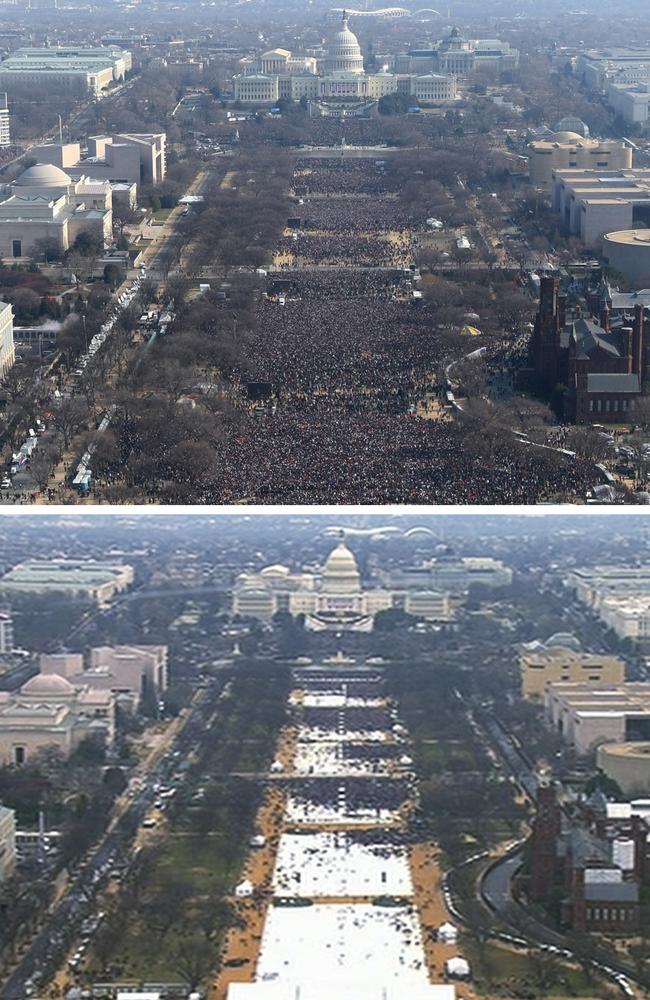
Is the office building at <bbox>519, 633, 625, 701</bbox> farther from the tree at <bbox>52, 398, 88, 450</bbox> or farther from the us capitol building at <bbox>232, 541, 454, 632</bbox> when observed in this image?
the tree at <bbox>52, 398, 88, 450</bbox>

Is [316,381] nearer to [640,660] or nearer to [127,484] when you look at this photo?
[127,484]

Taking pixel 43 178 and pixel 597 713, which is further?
pixel 43 178

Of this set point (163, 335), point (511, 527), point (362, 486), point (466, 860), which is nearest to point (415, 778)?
point (466, 860)

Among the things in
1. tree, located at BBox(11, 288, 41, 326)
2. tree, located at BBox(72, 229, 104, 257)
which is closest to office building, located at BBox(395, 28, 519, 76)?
tree, located at BBox(72, 229, 104, 257)

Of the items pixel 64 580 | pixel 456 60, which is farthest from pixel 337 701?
pixel 456 60

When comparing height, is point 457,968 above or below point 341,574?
below

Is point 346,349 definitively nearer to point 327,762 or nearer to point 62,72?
point 327,762
